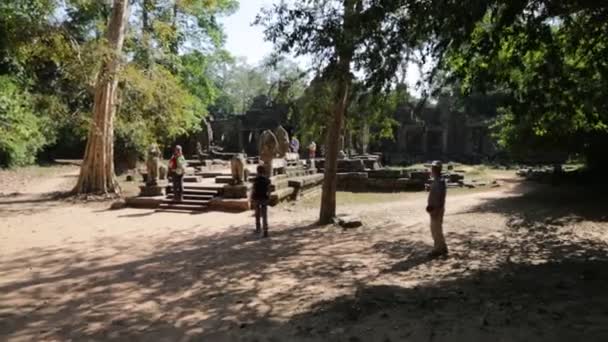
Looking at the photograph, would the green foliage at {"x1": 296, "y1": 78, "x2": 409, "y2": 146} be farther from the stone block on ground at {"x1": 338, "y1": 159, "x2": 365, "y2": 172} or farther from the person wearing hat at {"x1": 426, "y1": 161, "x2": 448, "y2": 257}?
the stone block on ground at {"x1": 338, "y1": 159, "x2": 365, "y2": 172}

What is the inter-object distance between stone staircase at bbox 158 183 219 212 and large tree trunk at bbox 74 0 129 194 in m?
2.52

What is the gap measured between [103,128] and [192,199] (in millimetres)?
4059

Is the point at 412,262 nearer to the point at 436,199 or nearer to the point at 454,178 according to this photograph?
the point at 436,199

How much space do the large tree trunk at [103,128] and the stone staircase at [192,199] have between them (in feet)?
8.27

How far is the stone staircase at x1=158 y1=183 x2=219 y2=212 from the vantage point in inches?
531

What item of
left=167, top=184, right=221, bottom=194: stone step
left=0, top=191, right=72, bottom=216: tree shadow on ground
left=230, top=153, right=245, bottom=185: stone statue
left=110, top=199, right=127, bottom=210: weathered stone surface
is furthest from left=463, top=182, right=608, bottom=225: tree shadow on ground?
left=0, top=191, right=72, bottom=216: tree shadow on ground

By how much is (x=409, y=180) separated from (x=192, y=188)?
950 cm

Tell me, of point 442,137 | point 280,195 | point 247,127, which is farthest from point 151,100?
point 442,137

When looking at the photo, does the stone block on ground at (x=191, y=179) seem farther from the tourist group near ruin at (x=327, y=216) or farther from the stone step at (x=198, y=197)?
the stone step at (x=198, y=197)

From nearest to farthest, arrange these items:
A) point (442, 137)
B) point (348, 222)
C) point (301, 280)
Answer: point (301, 280)
point (348, 222)
point (442, 137)

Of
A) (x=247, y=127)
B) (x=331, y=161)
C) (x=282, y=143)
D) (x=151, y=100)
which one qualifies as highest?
(x=247, y=127)

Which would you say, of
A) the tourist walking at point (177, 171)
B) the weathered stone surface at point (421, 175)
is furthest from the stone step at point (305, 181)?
the weathered stone surface at point (421, 175)

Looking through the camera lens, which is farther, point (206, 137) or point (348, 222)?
point (206, 137)

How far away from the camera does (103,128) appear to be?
15453 mm
